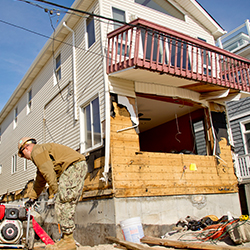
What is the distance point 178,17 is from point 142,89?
201 inches

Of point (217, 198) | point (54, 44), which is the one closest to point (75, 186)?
point (217, 198)

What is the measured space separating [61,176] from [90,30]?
22.9ft

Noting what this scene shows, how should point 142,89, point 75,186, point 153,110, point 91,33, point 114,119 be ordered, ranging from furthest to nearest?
point 153,110 < point 91,33 < point 142,89 < point 114,119 < point 75,186

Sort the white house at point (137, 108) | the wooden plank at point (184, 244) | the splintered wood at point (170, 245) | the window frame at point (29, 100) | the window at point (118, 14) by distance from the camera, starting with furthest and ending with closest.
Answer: the window frame at point (29, 100)
the window at point (118, 14)
the white house at point (137, 108)
the splintered wood at point (170, 245)
the wooden plank at point (184, 244)

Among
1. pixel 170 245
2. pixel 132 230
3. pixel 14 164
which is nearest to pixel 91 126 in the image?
pixel 132 230

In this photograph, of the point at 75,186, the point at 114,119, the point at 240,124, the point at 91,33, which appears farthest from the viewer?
the point at 240,124

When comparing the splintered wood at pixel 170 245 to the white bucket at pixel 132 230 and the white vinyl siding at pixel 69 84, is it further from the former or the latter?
the white vinyl siding at pixel 69 84

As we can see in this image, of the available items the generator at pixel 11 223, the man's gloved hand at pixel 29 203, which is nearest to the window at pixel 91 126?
the man's gloved hand at pixel 29 203

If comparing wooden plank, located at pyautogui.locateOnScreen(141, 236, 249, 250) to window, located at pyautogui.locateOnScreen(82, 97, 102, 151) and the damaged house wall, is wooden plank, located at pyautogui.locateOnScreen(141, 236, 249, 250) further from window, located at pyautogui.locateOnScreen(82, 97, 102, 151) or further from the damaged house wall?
window, located at pyautogui.locateOnScreen(82, 97, 102, 151)

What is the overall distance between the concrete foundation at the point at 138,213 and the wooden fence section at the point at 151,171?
0.22 meters

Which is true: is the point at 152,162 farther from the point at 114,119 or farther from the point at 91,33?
the point at 91,33

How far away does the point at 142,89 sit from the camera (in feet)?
28.1

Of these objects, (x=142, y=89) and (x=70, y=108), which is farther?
(x=70, y=108)

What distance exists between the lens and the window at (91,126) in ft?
27.8
